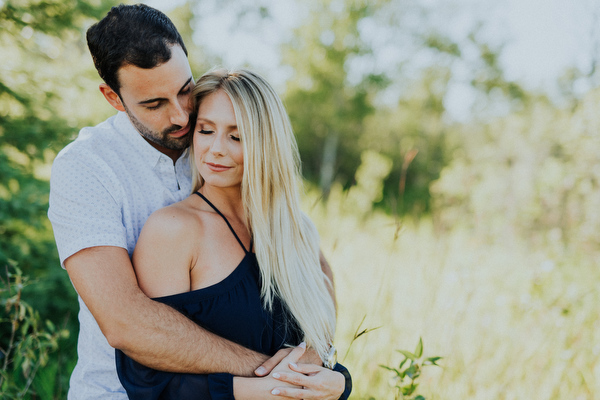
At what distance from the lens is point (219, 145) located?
71.7 inches

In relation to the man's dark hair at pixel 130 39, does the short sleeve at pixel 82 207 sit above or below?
below

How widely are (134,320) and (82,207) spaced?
466 millimetres

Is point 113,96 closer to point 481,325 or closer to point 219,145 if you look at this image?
point 219,145

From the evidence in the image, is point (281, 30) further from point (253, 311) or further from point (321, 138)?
point (253, 311)

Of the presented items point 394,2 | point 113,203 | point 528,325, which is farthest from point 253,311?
point 394,2

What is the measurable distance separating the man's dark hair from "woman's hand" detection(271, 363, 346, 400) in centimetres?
147

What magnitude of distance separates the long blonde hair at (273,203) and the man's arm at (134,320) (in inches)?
14.2

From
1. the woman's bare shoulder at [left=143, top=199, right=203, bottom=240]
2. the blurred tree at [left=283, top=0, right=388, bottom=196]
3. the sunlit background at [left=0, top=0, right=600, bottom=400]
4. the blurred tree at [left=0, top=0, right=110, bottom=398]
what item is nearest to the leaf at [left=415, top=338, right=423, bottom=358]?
the sunlit background at [left=0, top=0, right=600, bottom=400]

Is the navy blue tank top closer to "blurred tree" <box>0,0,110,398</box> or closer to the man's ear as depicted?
the man's ear

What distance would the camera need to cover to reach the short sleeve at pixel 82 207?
1.45m

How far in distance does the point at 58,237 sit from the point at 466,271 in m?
3.06

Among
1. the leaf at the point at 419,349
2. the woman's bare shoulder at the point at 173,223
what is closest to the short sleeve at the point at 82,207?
the woman's bare shoulder at the point at 173,223

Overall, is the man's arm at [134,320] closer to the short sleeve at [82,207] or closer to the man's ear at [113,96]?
the short sleeve at [82,207]

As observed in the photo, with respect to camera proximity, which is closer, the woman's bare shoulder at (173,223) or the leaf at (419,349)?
the woman's bare shoulder at (173,223)
